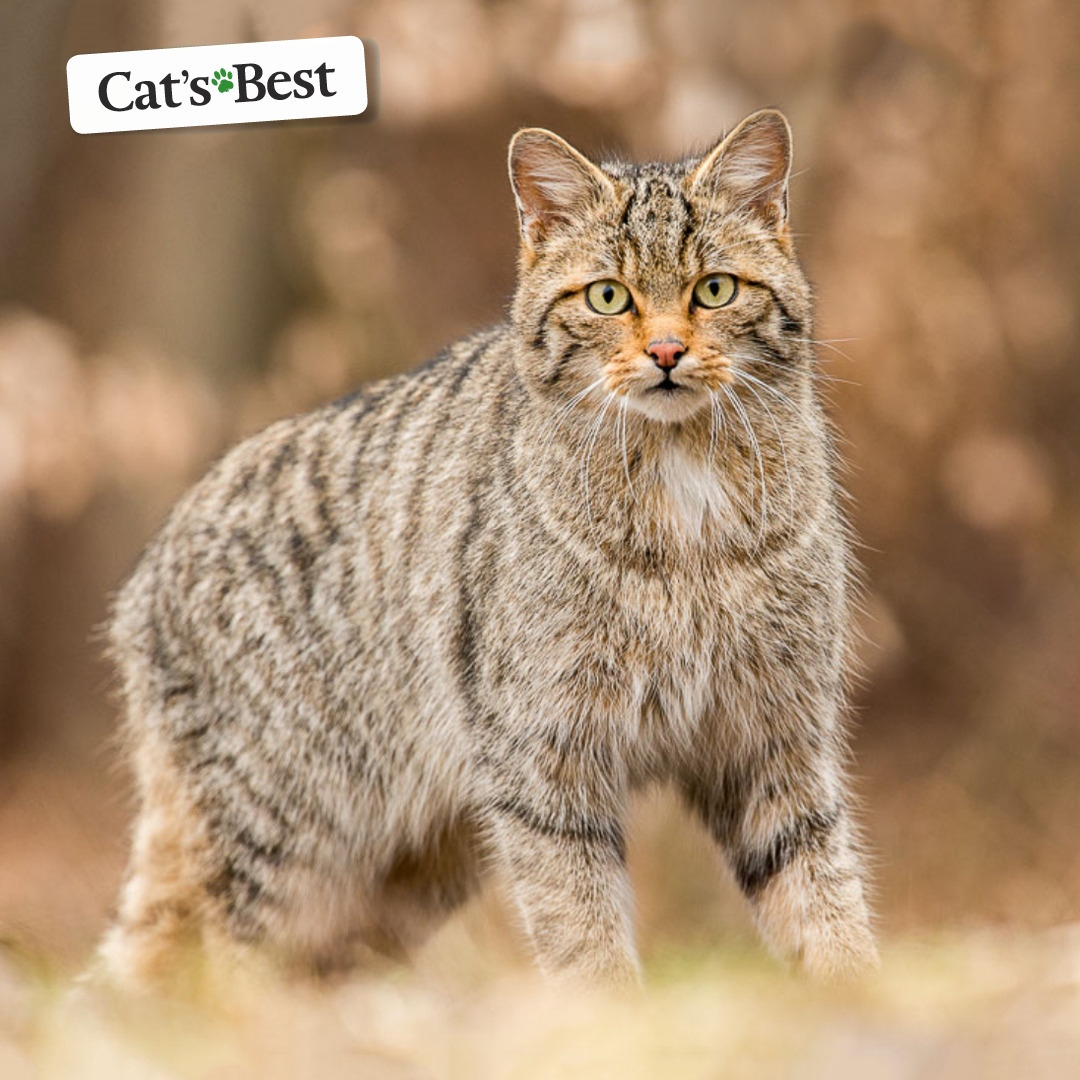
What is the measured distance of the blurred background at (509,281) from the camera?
27.9ft

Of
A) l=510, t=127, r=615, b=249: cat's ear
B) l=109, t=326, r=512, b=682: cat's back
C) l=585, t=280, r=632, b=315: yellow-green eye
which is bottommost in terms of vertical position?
l=109, t=326, r=512, b=682: cat's back

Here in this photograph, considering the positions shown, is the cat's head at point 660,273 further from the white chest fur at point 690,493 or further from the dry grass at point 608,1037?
the dry grass at point 608,1037

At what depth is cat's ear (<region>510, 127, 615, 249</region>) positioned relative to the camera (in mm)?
4398

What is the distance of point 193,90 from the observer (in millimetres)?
5598

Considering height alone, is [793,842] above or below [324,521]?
below

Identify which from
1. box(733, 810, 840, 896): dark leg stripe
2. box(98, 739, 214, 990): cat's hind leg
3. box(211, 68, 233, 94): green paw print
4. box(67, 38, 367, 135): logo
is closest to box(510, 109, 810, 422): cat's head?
box(733, 810, 840, 896): dark leg stripe

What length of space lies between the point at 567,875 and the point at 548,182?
1.81 m

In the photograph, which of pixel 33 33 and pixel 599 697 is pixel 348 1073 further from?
pixel 33 33

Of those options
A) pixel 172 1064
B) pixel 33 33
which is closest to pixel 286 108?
pixel 172 1064

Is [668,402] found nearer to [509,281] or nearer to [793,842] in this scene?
[793,842]

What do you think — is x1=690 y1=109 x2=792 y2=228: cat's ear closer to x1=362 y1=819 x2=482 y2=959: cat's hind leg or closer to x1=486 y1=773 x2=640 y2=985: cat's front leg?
x1=486 y1=773 x2=640 y2=985: cat's front leg

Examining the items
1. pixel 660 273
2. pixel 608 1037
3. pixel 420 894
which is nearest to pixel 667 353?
pixel 660 273

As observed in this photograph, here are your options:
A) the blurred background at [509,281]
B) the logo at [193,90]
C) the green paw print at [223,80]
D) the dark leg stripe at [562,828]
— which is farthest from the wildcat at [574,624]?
the blurred background at [509,281]

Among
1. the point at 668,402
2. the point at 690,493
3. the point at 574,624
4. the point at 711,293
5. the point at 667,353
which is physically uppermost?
the point at 711,293
